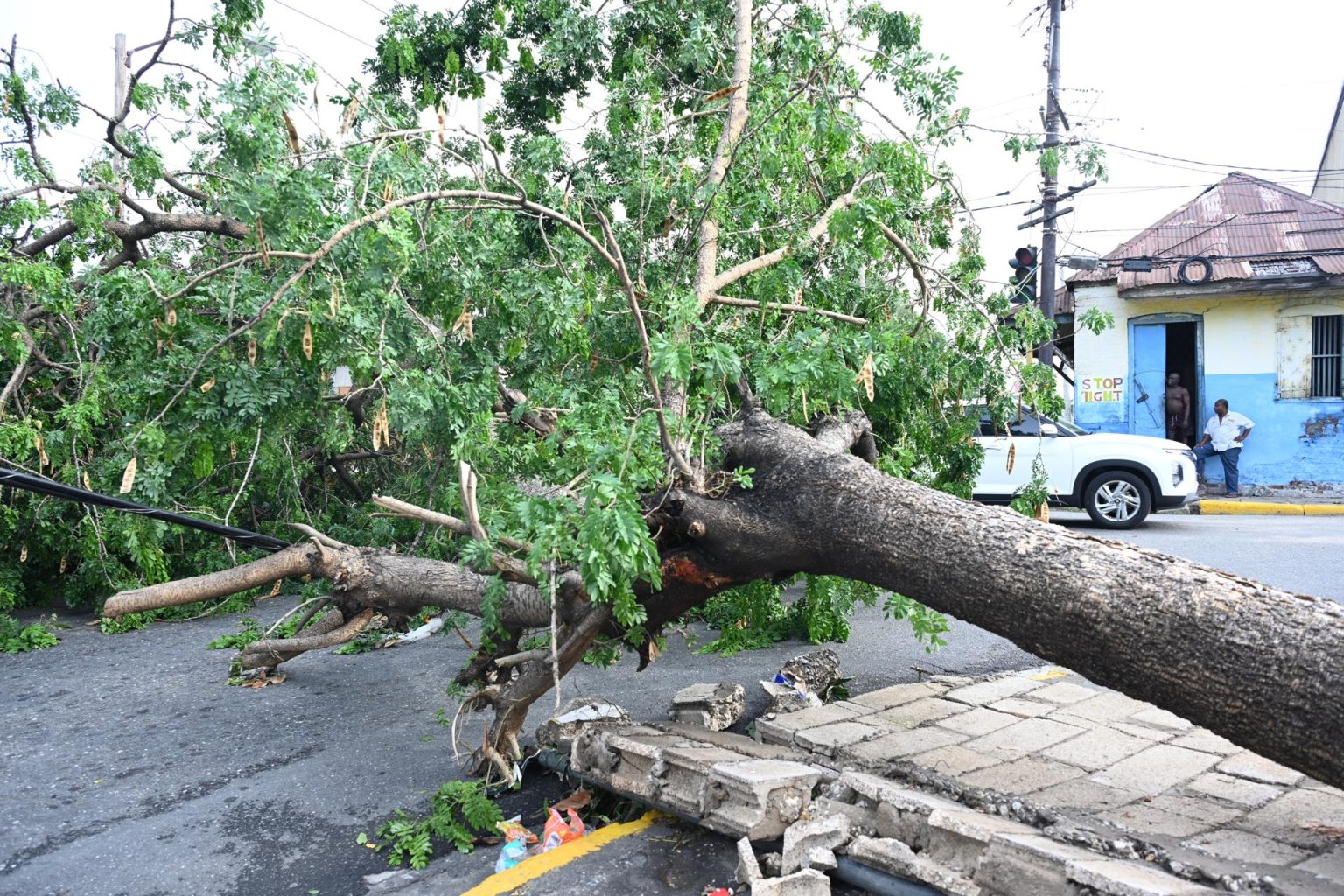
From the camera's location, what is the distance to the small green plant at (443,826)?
3.57 meters

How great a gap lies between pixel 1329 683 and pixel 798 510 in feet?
5.67

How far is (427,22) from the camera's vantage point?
837 cm

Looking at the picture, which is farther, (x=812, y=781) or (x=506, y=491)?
(x=506, y=491)

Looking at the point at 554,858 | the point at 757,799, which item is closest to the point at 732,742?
the point at 757,799

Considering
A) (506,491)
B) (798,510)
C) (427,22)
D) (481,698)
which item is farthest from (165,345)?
(427,22)

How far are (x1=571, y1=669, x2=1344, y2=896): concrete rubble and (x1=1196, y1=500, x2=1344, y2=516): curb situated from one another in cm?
945

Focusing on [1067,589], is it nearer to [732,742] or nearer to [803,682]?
[732,742]

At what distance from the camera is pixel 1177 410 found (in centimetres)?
1471

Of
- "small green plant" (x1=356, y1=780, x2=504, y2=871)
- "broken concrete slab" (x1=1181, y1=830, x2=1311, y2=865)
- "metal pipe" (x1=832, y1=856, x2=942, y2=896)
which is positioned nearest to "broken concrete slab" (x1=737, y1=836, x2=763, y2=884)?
"metal pipe" (x1=832, y1=856, x2=942, y2=896)

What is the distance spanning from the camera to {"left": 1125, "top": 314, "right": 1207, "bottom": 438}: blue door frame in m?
14.8

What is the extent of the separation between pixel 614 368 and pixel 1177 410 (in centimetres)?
1263

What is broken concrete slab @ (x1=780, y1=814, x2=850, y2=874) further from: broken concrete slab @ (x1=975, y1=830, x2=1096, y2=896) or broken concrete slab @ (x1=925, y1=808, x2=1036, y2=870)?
broken concrete slab @ (x1=975, y1=830, x2=1096, y2=896)

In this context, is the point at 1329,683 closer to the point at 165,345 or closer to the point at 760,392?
the point at 760,392

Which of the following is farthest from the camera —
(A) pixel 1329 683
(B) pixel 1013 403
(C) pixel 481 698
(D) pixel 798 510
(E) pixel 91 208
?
(E) pixel 91 208
